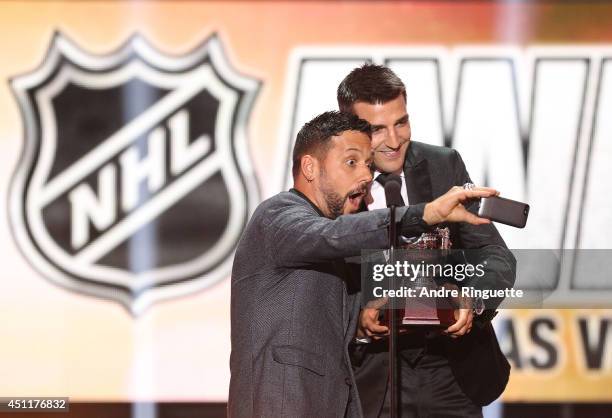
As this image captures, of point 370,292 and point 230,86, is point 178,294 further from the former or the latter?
point 370,292

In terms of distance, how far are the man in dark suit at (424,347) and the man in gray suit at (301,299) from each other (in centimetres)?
40

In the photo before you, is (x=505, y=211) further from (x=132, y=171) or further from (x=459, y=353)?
(x=132, y=171)

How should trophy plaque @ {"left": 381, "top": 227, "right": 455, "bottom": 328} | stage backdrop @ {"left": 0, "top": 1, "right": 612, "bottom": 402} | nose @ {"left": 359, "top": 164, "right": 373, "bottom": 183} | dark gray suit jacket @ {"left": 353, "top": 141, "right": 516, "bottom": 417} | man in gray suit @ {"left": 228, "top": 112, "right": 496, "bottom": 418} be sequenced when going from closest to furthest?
man in gray suit @ {"left": 228, "top": 112, "right": 496, "bottom": 418}
trophy plaque @ {"left": 381, "top": 227, "right": 455, "bottom": 328}
nose @ {"left": 359, "top": 164, "right": 373, "bottom": 183}
dark gray suit jacket @ {"left": 353, "top": 141, "right": 516, "bottom": 417}
stage backdrop @ {"left": 0, "top": 1, "right": 612, "bottom": 402}

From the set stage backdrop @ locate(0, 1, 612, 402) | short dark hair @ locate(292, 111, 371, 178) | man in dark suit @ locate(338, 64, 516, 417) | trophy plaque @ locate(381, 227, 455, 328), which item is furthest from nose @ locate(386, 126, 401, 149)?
stage backdrop @ locate(0, 1, 612, 402)

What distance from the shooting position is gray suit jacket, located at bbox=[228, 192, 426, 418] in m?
2.41

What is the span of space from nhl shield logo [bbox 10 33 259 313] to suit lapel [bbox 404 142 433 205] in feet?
3.71

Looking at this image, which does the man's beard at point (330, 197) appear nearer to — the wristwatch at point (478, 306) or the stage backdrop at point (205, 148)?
the wristwatch at point (478, 306)

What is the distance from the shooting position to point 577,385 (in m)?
4.00

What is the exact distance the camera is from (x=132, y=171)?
13.2 ft

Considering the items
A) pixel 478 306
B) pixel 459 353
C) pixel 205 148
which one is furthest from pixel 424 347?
pixel 205 148

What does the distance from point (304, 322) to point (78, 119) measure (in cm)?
198

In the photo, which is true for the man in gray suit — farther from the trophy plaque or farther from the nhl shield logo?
the nhl shield logo

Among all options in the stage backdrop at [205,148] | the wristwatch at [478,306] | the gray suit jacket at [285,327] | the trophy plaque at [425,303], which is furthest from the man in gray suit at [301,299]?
the stage backdrop at [205,148]

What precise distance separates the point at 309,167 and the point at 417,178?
52 centimetres
